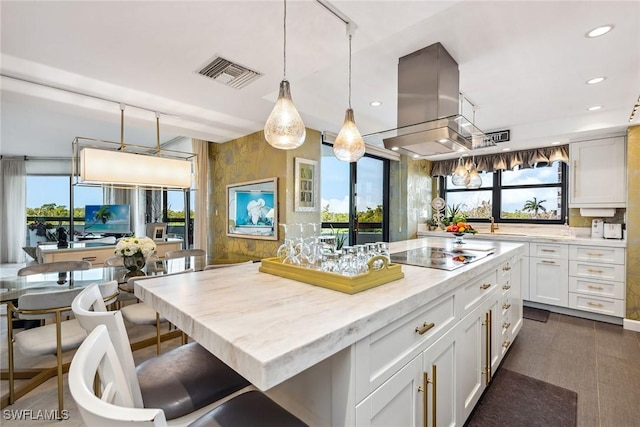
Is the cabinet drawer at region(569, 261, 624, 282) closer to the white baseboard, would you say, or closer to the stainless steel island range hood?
the white baseboard

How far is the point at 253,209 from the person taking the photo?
3881 millimetres

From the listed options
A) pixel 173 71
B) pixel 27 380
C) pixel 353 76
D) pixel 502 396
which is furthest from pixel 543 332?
pixel 27 380

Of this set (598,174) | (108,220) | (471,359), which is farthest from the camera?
(108,220)

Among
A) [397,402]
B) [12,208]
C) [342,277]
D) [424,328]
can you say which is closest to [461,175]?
[424,328]

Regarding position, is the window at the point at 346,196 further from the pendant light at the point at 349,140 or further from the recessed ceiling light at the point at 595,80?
the recessed ceiling light at the point at 595,80

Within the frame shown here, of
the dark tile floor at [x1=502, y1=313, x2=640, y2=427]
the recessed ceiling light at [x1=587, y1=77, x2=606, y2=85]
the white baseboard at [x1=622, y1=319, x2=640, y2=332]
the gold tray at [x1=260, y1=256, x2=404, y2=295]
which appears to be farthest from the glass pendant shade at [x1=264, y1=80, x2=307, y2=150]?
the white baseboard at [x1=622, y1=319, x2=640, y2=332]

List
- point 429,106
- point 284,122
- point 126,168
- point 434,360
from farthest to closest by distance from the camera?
point 126,168 < point 429,106 < point 284,122 < point 434,360

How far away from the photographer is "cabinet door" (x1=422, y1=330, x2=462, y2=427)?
1258mm

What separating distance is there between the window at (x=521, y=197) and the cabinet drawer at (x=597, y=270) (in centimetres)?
94

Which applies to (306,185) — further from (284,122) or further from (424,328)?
(424,328)

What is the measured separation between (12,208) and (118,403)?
355 inches

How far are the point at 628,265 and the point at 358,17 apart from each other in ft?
13.1

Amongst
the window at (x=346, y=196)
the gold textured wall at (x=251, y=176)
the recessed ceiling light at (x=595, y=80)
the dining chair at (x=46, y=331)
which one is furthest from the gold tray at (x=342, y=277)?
the window at (x=346, y=196)

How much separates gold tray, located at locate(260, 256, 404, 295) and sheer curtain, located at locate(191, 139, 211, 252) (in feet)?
11.5
